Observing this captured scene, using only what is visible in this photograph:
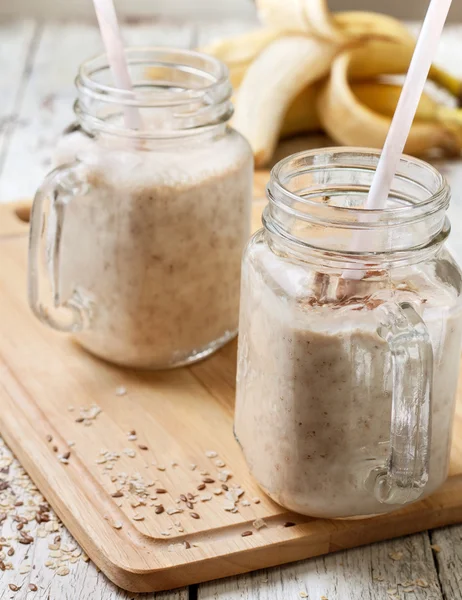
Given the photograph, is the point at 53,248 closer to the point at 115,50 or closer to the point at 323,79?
the point at 115,50

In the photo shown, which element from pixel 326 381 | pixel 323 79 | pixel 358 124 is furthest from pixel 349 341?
pixel 323 79

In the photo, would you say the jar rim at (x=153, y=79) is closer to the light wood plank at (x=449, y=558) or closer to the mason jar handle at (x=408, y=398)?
the mason jar handle at (x=408, y=398)

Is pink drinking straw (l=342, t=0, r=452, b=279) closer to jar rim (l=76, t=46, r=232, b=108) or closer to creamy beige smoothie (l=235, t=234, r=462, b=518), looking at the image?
creamy beige smoothie (l=235, t=234, r=462, b=518)

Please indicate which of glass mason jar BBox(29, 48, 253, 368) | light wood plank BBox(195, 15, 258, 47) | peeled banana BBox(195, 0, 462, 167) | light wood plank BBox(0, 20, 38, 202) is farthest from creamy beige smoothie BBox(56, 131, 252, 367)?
light wood plank BBox(195, 15, 258, 47)

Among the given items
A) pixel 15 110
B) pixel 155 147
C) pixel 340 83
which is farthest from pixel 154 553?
pixel 15 110

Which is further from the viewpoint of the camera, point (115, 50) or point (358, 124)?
point (358, 124)

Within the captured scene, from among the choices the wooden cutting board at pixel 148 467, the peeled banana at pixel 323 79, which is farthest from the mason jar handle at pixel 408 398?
the peeled banana at pixel 323 79

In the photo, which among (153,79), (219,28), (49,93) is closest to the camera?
(153,79)
